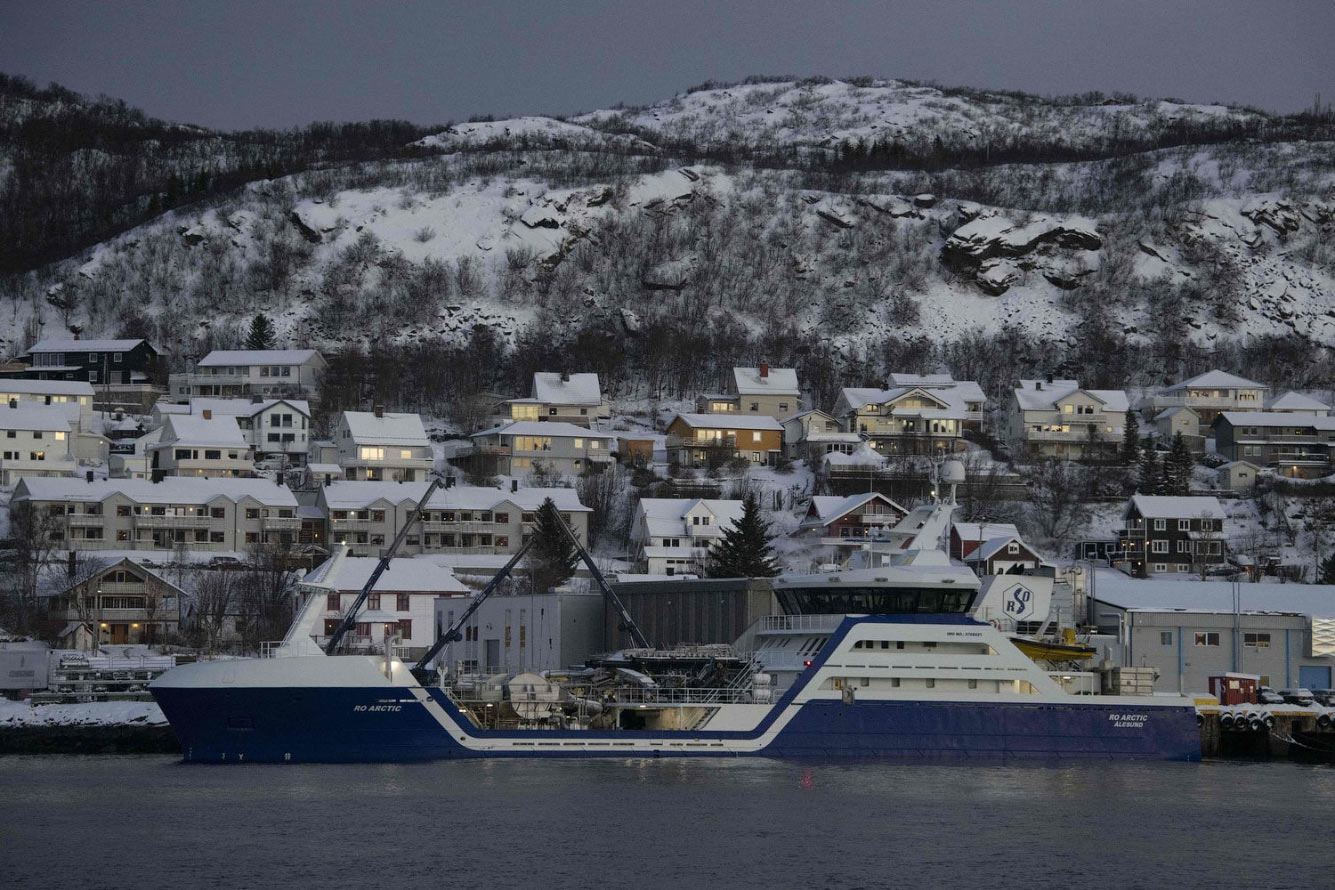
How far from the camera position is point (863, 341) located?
152 metres

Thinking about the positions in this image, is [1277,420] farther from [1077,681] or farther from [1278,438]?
[1077,681]

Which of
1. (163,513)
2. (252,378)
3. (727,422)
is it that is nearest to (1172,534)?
(727,422)

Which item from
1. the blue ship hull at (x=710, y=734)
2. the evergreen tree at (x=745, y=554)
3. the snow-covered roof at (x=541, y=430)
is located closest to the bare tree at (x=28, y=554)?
the evergreen tree at (x=745, y=554)

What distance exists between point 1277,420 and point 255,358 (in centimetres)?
6646

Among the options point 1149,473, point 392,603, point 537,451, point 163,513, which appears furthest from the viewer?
point 537,451

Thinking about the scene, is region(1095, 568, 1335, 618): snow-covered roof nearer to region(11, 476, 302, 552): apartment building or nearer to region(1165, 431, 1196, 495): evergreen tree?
region(1165, 431, 1196, 495): evergreen tree

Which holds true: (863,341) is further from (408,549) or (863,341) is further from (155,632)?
(155,632)

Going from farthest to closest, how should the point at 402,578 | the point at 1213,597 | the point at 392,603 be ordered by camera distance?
the point at 402,578, the point at 392,603, the point at 1213,597

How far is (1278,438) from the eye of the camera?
12331cm

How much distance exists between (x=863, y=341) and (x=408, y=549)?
58515 millimetres

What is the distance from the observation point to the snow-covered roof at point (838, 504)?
102m

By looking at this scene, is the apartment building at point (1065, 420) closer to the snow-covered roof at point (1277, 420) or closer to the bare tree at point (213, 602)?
the snow-covered roof at point (1277, 420)

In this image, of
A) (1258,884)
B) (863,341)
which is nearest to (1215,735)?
(1258,884)

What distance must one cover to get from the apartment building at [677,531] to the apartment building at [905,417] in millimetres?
21322
